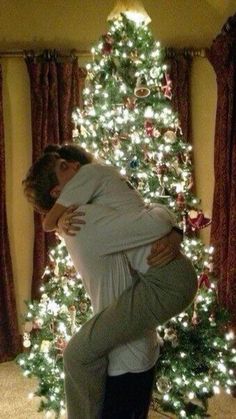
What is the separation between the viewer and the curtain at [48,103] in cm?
348

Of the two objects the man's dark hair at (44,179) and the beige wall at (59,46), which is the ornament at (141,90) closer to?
the man's dark hair at (44,179)

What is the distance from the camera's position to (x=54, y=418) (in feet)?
8.82

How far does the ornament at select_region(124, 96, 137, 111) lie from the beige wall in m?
1.36

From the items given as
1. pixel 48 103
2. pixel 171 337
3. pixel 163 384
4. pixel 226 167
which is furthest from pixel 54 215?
pixel 48 103

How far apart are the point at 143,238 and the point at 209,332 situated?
1.34 m

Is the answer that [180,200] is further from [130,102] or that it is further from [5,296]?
[5,296]

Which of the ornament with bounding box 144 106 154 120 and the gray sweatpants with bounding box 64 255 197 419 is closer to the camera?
the gray sweatpants with bounding box 64 255 197 419

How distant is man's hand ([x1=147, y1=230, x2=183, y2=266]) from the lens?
1398mm

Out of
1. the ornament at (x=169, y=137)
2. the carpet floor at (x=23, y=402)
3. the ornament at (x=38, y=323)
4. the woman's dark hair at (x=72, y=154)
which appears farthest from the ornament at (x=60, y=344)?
the woman's dark hair at (x=72, y=154)

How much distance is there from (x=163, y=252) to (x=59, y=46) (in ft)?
8.71

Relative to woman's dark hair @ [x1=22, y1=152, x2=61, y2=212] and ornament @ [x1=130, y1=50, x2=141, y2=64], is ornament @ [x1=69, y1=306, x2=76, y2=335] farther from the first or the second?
ornament @ [x1=130, y1=50, x2=141, y2=64]

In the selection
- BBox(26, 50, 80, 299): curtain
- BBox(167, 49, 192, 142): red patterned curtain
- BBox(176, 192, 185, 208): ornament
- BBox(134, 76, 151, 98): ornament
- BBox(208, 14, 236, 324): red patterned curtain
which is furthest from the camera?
BBox(167, 49, 192, 142): red patterned curtain

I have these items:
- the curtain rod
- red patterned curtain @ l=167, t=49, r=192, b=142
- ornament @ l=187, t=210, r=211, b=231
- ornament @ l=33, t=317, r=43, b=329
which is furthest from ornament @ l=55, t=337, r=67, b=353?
the curtain rod

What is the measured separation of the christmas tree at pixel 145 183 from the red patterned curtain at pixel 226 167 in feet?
1.79
